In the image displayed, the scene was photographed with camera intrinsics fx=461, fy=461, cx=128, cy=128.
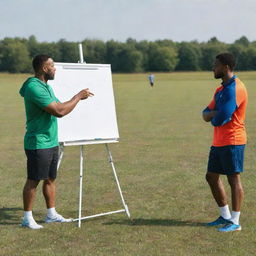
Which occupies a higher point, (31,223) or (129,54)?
(129,54)

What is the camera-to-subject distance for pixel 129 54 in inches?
5032

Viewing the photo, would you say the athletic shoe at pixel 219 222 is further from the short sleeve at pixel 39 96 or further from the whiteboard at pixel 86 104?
the short sleeve at pixel 39 96

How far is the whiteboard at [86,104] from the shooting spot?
6.40m

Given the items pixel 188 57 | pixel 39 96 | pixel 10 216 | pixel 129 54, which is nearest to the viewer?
pixel 39 96

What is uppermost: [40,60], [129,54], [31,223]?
[40,60]

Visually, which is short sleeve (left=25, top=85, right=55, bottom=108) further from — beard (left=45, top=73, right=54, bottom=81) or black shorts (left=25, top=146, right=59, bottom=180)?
black shorts (left=25, top=146, right=59, bottom=180)

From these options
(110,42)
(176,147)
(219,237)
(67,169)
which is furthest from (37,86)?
(110,42)

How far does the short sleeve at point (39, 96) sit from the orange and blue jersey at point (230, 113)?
6.77 feet

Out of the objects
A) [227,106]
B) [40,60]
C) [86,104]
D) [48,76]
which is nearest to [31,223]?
[86,104]

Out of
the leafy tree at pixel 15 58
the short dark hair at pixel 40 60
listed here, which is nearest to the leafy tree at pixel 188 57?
the leafy tree at pixel 15 58

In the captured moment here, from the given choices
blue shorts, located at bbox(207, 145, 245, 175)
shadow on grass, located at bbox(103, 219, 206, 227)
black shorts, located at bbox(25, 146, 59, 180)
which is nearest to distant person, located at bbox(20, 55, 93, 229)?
black shorts, located at bbox(25, 146, 59, 180)

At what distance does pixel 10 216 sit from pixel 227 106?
3.54 metres

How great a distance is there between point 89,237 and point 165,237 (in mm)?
947

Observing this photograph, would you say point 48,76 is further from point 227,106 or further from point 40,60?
point 227,106
